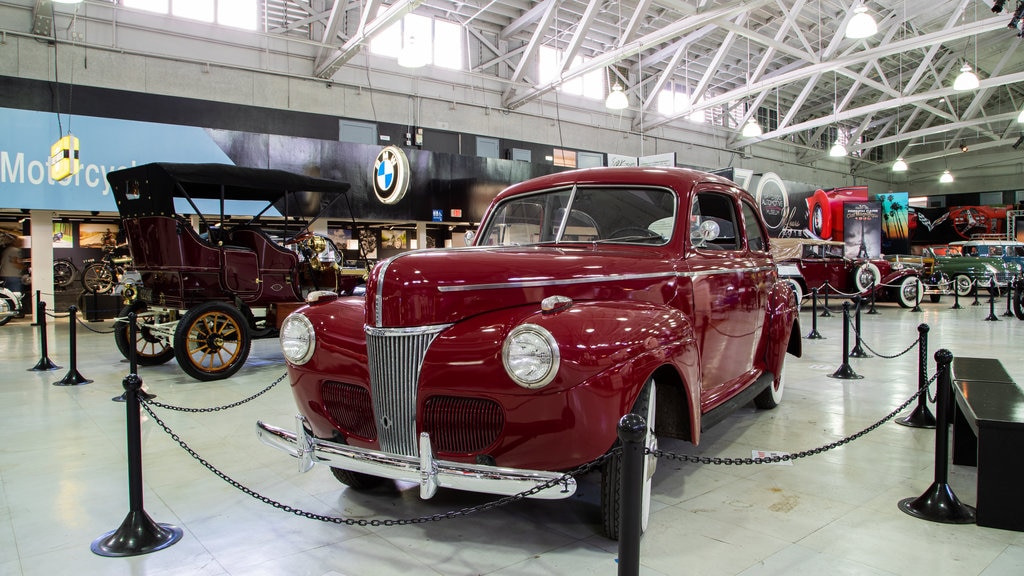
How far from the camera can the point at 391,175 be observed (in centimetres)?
1330

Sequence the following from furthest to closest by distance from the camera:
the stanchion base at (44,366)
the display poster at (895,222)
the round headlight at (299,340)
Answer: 1. the display poster at (895,222)
2. the stanchion base at (44,366)
3. the round headlight at (299,340)

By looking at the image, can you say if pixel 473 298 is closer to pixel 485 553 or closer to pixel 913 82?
pixel 485 553

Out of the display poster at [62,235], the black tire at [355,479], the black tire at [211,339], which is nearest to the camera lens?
the black tire at [355,479]

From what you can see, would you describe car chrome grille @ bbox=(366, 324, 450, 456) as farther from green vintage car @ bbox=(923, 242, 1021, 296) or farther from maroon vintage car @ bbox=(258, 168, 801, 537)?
green vintage car @ bbox=(923, 242, 1021, 296)

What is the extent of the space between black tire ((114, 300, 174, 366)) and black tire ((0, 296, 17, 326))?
6.34 m

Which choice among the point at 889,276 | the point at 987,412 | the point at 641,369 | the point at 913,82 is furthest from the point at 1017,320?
the point at 641,369

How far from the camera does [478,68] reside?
17953 mm

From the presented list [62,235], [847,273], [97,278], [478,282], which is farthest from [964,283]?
[62,235]

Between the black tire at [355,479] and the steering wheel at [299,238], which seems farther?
the steering wheel at [299,238]

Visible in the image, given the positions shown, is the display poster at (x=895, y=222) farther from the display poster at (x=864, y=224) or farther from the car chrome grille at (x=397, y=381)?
the car chrome grille at (x=397, y=381)

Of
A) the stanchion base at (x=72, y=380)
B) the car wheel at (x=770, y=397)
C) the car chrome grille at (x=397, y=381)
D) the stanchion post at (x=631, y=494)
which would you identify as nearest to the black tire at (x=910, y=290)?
the car wheel at (x=770, y=397)

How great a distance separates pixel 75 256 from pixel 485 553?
585 inches

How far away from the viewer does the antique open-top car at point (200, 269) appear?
630 cm

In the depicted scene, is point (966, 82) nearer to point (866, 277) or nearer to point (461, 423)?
point (866, 277)
